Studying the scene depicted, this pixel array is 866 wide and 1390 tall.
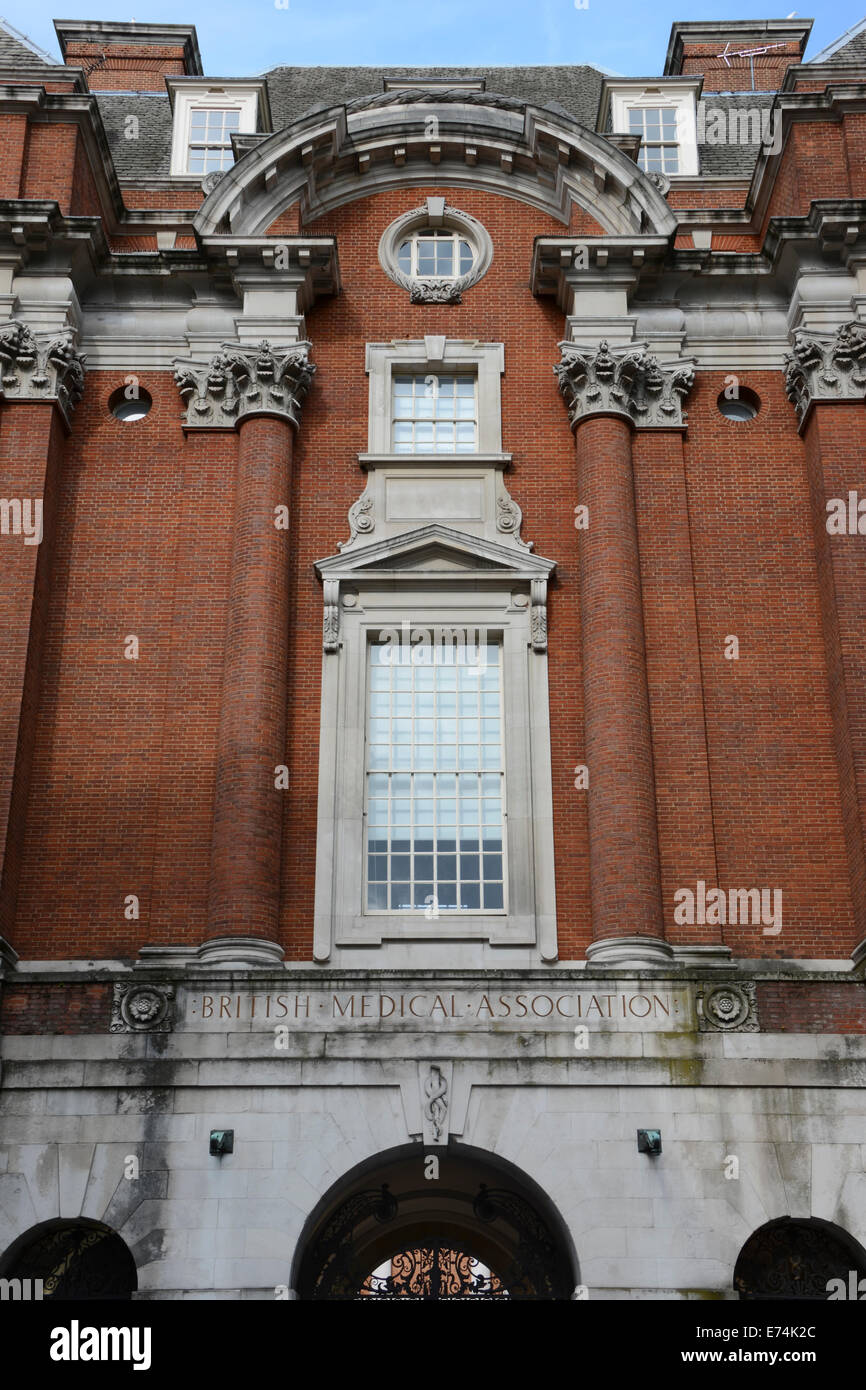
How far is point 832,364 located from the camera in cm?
2461

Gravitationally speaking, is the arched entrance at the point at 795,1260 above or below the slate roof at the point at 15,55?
below

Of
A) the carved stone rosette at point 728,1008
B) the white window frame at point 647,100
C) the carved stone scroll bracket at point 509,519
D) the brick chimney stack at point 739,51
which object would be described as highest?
the brick chimney stack at point 739,51

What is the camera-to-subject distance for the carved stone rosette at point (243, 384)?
24688mm

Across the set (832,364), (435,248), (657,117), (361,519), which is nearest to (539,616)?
(361,519)

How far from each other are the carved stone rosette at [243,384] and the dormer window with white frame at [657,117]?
29.5ft

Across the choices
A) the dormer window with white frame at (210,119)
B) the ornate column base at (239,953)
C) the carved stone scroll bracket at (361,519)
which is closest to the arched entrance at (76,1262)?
the ornate column base at (239,953)

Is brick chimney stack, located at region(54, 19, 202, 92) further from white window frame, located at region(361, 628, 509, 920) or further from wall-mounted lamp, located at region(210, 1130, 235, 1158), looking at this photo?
wall-mounted lamp, located at region(210, 1130, 235, 1158)

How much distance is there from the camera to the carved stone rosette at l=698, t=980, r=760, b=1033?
1970 centimetres

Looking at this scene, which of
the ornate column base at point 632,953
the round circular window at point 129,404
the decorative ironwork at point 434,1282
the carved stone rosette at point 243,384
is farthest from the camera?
the round circular window at point 129,404

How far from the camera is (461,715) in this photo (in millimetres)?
23109

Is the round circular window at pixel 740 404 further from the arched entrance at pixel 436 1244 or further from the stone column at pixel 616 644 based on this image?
the arched entrance at pixel 436 1244

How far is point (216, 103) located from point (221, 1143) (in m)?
19.8

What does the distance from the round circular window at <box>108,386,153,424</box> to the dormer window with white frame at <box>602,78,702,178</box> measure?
10512 millimetres

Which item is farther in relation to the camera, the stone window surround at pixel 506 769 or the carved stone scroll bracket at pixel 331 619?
the carved stone scroll bracket at pixel 331 619
